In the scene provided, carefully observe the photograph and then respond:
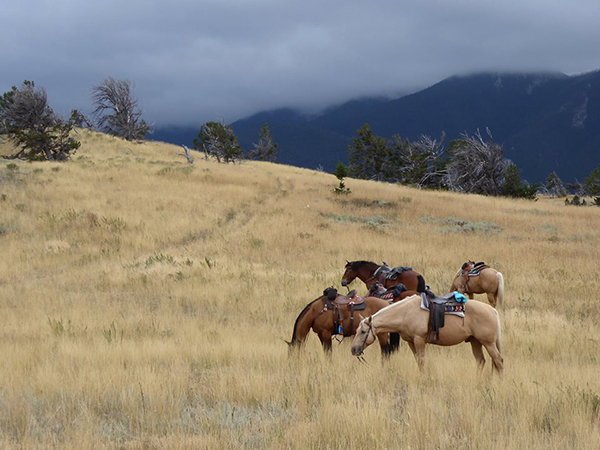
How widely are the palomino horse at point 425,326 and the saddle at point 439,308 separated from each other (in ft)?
0.21

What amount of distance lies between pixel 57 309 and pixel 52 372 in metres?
4.51

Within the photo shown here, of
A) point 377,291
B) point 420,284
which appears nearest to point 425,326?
point 377,291

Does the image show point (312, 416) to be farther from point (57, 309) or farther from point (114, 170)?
point (114, 170)

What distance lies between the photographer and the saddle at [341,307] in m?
6.58

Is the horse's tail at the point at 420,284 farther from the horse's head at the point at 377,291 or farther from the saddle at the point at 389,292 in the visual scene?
the horse's head at the point at 377,291

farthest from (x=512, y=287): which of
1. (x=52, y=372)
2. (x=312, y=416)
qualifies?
(x=52, y=372)

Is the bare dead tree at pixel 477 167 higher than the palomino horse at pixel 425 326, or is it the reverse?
the bare dead tree at pixel 477 167

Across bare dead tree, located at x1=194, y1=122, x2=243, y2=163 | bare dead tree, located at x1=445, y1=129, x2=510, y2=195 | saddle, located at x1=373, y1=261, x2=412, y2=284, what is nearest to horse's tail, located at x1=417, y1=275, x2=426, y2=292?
saddle, located at x1=373, y1=261, x2=412, y2=284

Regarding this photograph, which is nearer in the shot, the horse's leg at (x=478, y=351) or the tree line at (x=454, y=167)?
the horse's leg at (x=478, y=351)

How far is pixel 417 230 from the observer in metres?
22.1

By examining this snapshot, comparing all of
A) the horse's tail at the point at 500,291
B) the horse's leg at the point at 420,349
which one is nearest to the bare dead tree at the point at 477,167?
the horse's tail at the point at 500,291

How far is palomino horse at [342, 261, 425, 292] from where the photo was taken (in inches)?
337

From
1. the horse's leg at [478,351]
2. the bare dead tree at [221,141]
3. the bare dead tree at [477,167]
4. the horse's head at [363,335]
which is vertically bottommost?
the horse's leg at [478,351]

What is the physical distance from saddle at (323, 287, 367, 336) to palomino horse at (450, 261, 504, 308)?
455 centimetres
